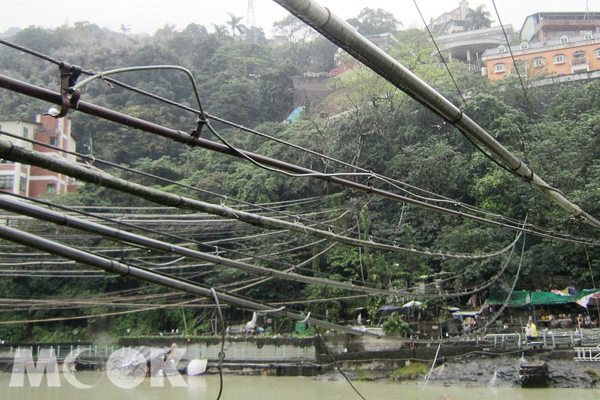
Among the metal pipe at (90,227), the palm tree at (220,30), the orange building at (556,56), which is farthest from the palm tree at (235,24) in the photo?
the metal pipe at (90,227)

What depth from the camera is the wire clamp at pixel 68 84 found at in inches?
88.3

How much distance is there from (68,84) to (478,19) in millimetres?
49612

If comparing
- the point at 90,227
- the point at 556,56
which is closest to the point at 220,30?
the point at 556,56

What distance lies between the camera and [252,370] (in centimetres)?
1795

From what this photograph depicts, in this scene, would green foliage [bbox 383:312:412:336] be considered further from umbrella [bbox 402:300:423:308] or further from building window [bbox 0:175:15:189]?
building window [bbox 0:175:15:189]

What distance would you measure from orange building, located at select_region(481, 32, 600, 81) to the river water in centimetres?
2083

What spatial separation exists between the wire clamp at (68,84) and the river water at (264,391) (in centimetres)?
1141

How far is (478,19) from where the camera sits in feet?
155

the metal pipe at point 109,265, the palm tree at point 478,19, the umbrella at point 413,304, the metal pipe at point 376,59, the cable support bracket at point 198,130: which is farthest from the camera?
the palm tree at point 478,19

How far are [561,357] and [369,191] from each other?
12.6 metres

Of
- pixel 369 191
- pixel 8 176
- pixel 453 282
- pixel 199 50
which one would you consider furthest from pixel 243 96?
pixel 369 191

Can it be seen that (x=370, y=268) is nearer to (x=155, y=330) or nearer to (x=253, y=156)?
(x=155, y=330)

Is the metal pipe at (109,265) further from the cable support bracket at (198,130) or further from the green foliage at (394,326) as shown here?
the green foliage at (394,326)

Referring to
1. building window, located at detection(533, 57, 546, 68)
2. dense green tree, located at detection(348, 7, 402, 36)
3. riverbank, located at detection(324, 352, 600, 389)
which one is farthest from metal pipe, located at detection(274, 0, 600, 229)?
dense green tree, located at detection(348, 7, 402, 36)
